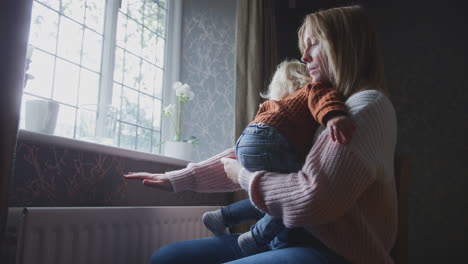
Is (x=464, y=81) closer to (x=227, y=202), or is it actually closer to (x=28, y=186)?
(x=227, y=202)

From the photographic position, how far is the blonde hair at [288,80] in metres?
1.35

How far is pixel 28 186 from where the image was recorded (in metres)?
1.17

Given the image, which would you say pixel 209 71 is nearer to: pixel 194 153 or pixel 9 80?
pixel 194 153

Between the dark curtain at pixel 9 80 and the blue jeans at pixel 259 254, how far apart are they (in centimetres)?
51

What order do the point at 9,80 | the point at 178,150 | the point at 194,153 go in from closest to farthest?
the point at 9,80, the point at 178,150, the point at 194,153

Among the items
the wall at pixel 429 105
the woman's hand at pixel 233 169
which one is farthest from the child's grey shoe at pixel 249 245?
the wall at pixel 429 105

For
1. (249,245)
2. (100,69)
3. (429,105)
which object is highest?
(429,105)

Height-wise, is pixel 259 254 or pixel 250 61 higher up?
pixel 250 61

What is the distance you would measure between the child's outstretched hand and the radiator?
840 millimetres

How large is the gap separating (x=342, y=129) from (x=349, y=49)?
0.87 feet

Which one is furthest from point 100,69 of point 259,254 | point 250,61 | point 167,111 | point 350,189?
point 350,189

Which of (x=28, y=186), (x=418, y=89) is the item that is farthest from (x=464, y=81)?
(x=28, y=186)

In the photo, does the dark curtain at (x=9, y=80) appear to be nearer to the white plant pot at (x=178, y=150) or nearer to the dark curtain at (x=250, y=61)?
the white plant pot at (x=178, y=150)

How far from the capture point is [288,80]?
4.51 ft
